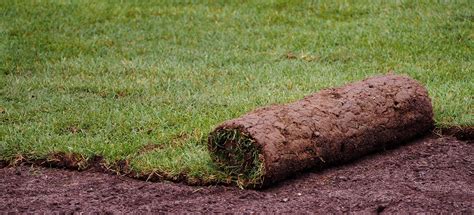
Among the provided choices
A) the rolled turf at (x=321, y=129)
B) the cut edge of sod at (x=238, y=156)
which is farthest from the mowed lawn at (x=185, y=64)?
the rolled turf at (x=321, y=129)

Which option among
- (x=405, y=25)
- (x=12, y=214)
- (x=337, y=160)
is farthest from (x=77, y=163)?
(x=405, y=25)

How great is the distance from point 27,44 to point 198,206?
5.79 meters

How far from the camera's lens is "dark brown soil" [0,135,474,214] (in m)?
5.57

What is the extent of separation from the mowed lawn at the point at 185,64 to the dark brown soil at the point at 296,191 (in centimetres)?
30

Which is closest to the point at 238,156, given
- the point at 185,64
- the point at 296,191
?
the point at 296,191

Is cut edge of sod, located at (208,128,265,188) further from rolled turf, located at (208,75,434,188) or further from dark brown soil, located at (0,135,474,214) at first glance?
dark brown soil, located at (0,135,474,214)

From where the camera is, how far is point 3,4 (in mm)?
12547

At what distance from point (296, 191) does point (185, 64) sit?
4209 millimetres

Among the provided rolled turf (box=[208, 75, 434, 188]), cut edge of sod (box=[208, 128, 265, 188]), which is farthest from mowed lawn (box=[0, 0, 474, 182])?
rolled turf (box=[208, 75, 434, 188])

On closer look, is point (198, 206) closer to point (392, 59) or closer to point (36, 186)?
point (36, 186)

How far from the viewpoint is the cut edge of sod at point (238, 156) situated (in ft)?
19.4

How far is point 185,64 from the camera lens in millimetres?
9891

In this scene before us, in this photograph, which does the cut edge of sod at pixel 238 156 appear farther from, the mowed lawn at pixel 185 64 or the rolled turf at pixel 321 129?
the mowed lawn at pixel 185 64

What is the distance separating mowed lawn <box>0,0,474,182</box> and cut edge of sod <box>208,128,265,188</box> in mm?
113
